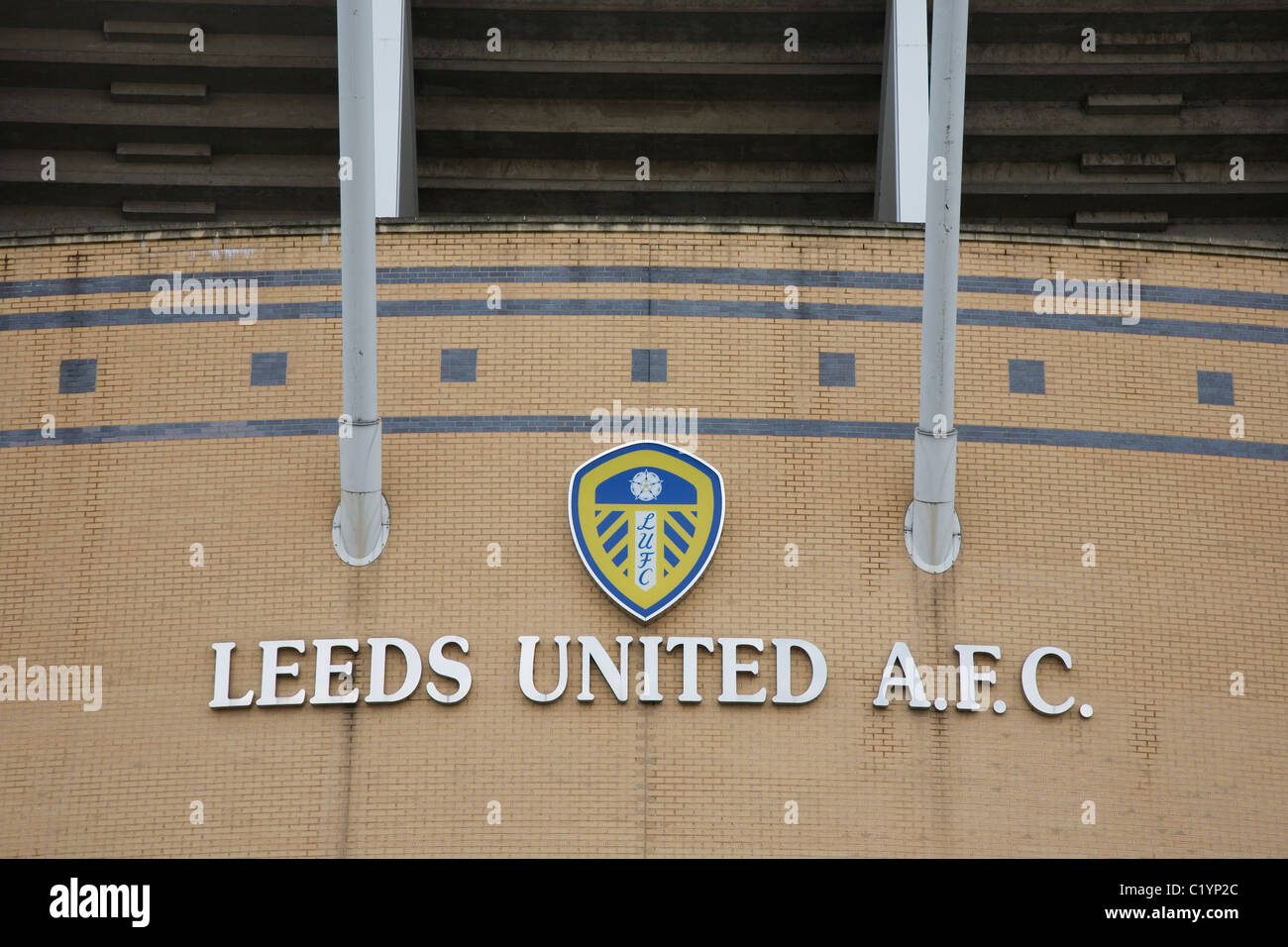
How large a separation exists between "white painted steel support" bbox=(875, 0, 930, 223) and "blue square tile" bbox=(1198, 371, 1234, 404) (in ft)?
13.1

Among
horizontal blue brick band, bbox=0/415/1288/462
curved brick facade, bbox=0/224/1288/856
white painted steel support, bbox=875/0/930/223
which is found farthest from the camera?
white painted steel support, bbox=875/0/930/223

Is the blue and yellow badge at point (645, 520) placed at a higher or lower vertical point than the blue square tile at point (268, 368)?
lower

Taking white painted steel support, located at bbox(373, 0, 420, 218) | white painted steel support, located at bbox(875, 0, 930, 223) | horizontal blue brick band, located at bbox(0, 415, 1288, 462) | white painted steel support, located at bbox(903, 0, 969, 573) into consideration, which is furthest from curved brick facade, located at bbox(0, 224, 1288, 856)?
white painted steel support, located at bbox(373, 0, 420, 218)

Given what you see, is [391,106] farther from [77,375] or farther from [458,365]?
[77,375]

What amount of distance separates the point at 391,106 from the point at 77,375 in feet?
17.5

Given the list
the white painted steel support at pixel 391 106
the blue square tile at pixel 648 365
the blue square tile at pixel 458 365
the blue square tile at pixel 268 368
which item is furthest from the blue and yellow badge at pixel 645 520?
the white painted steel support at pixel 391 106

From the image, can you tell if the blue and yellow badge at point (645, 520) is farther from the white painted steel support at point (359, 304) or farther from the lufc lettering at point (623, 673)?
the white painted steel support at point (359, 304)

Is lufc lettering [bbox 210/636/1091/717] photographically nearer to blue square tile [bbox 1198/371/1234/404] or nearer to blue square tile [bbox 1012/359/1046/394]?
blue square tile [bbox 1012/359/1046/394]

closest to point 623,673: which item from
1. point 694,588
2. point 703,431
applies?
point 694,588

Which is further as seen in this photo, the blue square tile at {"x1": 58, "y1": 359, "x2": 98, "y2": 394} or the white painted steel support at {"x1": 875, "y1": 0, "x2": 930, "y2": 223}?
the white painted steel support at {"x1": 875, "y1": 0, "x2": 930, "y2": 223}

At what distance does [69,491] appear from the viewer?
1554cm

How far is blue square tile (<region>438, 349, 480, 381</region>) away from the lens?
1578 centimetres

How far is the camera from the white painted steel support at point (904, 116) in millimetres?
18828

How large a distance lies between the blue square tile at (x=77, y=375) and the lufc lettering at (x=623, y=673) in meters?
3.04
